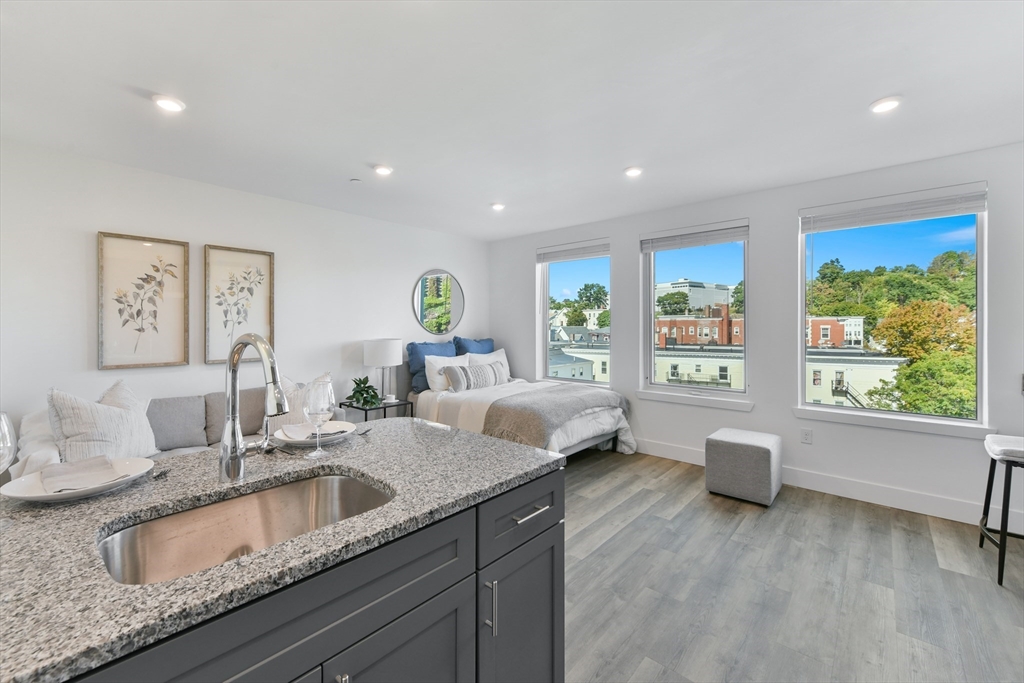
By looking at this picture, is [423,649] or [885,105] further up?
[885,105]

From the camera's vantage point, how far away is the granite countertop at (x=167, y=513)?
0.59 metres

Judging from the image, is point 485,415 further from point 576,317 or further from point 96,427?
point 96,427

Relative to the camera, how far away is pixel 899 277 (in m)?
3.25

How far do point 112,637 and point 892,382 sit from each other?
4.37 meters

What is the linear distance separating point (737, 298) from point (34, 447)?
16.3 ft

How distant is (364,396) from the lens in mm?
4148

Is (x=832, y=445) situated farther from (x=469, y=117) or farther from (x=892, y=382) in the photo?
(x=469, y=117)

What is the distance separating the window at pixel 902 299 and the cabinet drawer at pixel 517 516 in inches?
127

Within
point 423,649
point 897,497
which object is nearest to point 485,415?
point 423,649

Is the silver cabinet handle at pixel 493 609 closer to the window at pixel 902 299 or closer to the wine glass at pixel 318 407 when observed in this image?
the wine glass at pixel 318 407

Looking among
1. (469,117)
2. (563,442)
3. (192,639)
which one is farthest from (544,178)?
(192,639)

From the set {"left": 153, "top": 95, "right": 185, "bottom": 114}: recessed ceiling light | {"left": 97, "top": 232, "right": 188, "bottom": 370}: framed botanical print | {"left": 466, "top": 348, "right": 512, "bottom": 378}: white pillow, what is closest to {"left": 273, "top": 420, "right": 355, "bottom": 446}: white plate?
{"left": 153, "top": 95, "right": 185, "bottom": 114}: recessed ceiling light

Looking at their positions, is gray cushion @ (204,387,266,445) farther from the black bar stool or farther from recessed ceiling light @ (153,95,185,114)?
the black bar stool

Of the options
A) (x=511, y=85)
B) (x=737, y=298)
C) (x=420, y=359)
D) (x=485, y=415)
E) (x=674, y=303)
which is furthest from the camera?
(x=420, y=359)
